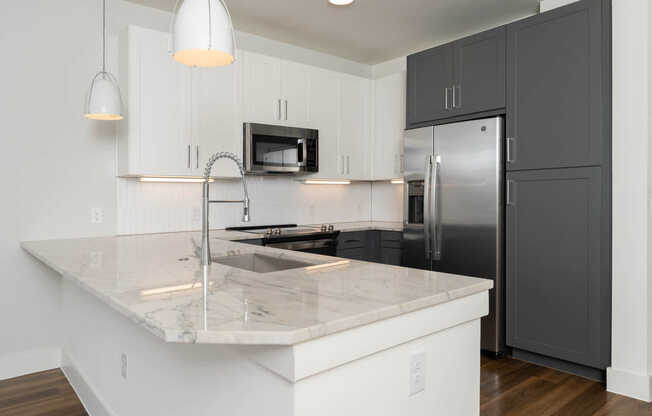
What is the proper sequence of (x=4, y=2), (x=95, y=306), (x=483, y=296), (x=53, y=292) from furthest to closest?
(x=53, y=292), (x=4, y=2), (x=95, y=306), (x=483, y=296)

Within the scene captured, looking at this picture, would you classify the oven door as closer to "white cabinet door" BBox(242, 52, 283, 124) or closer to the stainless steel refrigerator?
"white cabinet door" BBox(242, 52, 283, 124)

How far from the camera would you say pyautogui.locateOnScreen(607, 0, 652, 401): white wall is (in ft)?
8.39

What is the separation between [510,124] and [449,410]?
224 cm

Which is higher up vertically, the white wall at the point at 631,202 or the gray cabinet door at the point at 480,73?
the gray cabinet door at the point at 480,73

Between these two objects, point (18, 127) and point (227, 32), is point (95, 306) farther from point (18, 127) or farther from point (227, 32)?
point (227, 32)

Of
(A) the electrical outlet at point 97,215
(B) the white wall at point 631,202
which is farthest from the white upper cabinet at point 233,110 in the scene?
(B) the white wall at point 631,202

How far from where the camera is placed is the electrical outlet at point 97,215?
323 centimetres

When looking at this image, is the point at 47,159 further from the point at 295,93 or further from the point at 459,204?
the point at 459,204

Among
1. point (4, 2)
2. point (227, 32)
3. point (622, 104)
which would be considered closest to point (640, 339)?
point (622, 104)

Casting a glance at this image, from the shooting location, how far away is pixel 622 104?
265cm

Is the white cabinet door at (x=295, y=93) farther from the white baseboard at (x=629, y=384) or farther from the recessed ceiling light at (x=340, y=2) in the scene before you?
the white baseboard at (x=629, y=384)

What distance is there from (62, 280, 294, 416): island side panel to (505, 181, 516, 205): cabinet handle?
7.95 feet

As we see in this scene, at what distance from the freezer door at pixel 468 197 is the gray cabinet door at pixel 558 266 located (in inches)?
4.6

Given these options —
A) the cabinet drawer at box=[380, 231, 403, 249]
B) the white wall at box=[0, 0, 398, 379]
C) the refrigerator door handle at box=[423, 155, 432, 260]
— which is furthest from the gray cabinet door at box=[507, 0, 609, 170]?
the white wall at box=[0, 0, 398, 379]
